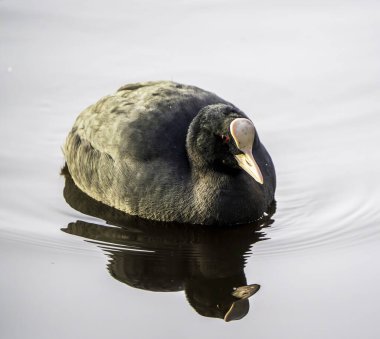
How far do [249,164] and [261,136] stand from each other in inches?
80.3

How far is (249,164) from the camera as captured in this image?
1014cm

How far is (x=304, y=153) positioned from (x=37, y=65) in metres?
3.83

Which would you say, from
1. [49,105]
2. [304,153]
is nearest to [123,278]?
[304,153]

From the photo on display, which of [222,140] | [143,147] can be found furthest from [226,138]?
[143,147]

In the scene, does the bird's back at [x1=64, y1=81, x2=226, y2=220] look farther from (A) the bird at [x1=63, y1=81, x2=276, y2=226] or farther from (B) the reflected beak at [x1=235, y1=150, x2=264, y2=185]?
(B) the reflected beak at [x1=235, y1=150, x2=264, y2=185]

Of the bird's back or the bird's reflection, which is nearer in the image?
the bird's reflection

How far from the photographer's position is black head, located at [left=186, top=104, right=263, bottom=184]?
1009cm

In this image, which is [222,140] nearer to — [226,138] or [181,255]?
[226,138]

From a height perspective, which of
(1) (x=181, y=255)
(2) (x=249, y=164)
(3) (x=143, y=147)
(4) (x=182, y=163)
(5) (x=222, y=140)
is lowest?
(1) (x=181, y=255)

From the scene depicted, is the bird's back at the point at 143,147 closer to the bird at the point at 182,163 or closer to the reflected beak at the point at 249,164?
the bird at the point at 182,163

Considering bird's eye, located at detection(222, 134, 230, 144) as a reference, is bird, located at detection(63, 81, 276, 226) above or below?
below

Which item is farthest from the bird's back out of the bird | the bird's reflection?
the bird's reflection

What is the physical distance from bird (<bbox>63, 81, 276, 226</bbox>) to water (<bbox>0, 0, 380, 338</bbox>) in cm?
22

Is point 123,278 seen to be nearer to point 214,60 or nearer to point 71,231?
point 71,231
